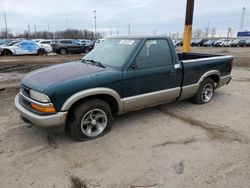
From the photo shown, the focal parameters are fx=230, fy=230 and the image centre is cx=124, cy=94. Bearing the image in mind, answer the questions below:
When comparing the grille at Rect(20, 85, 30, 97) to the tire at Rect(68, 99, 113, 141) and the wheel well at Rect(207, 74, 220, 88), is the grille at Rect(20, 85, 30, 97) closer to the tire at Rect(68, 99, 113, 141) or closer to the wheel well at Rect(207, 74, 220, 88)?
the tire at Rect(68, 99, 113, 141)

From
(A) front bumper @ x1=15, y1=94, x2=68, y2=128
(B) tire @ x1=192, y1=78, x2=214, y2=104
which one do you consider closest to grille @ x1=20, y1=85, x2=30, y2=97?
(A) front bumper @ x1=15, y1=94, x2=68, y2=128

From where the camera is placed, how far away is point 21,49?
2286 cm

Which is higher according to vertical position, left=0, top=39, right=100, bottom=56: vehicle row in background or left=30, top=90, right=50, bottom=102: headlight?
left=30, top=90, right=50, bottom=102: headlight

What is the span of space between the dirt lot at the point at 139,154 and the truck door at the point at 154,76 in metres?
0.52

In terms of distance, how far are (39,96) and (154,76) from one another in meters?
2.22

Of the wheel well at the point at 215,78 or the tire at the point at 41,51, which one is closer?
the wheel well at the point at 215,78

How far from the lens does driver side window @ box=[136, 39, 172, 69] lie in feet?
14.7

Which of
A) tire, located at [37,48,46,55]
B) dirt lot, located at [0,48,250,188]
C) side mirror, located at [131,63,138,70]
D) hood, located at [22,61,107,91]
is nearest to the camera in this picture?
dirt lot, located at [0,48,250,188]

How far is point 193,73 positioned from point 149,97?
1504mm

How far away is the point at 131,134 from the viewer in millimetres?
4301

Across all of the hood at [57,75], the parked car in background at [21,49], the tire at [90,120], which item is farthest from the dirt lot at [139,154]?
the parked car in background at [21,49]

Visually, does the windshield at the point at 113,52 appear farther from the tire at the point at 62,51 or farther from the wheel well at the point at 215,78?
the tire at the point at 62,51

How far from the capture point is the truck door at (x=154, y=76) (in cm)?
441

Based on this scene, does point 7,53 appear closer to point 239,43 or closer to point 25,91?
point 25,91
